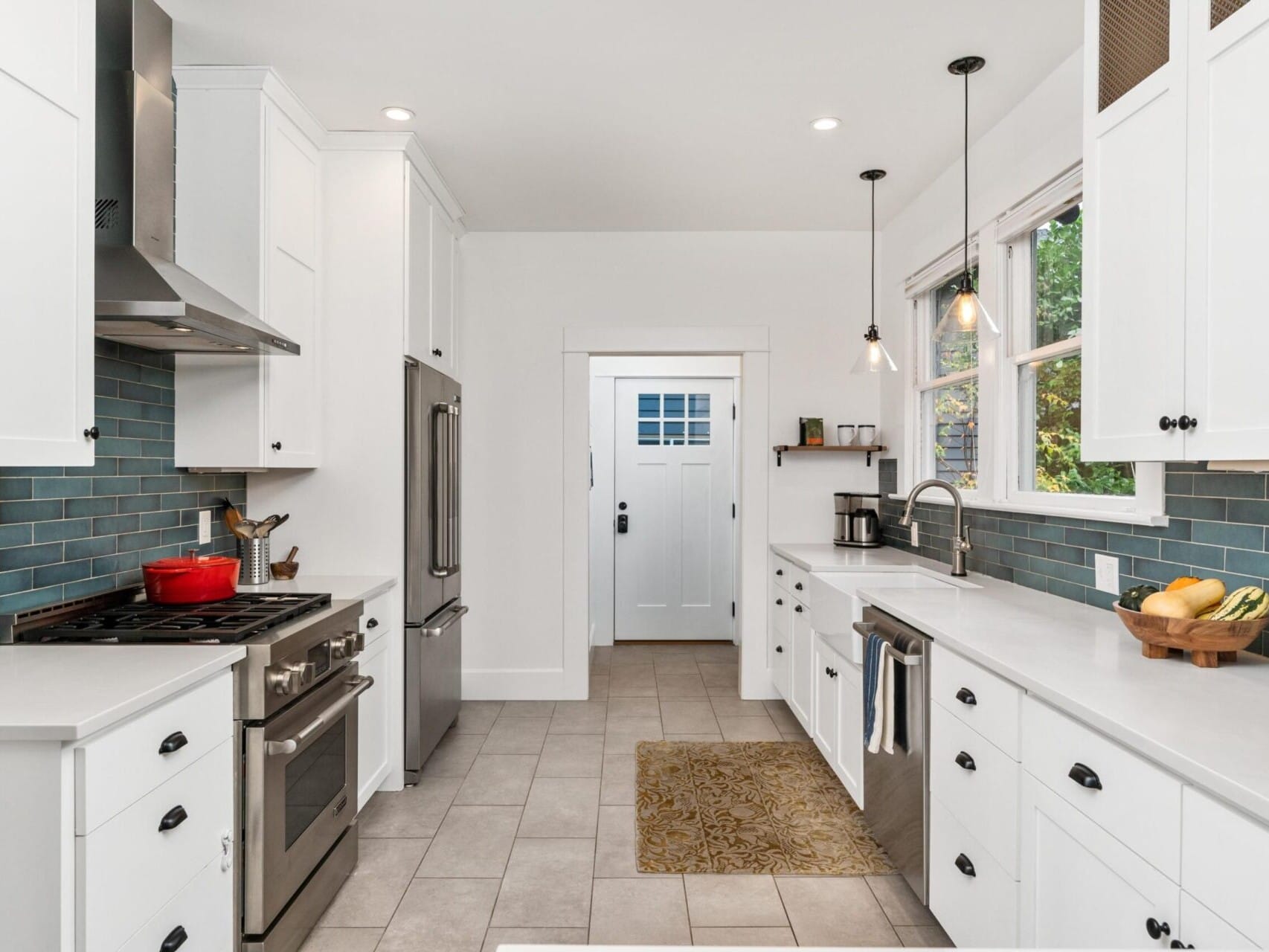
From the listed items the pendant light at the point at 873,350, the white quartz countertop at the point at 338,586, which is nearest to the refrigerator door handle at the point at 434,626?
the white quartz countertop at the point at 338,586

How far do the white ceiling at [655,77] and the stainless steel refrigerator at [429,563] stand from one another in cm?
108

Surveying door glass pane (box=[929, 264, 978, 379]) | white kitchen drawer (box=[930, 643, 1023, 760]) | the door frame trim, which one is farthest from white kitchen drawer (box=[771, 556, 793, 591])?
white kitchen drawer (box=[930, 643, 1023, 760])

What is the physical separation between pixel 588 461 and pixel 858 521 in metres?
1.59

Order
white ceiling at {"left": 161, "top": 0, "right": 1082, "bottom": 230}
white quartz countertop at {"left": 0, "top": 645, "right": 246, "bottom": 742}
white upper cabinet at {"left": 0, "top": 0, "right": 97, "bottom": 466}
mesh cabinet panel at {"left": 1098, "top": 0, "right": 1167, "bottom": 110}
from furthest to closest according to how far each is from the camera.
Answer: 1. white ceiling at {"left": 161, "top": 0, "right": 1082, "bottom": 230}
2. mesh cabinet panel at {"left": 1098, "top": 0, "right": 1167, "bottom": 110}
3. white upper cabinet at {"left": 0, "top": 0, "right": 97, "bottom": 466}
4. white quartz countertop at {"left": 0, "top": 645, "right": 246, "bottom": 742}

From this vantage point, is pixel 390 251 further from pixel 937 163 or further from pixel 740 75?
pixel 937 163

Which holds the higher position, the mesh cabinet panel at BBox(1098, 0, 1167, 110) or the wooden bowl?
the mesh cabinet panel at BBox(1098, 0, 1167, 110)

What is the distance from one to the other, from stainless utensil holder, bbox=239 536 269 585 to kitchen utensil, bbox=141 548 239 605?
456 millimetres

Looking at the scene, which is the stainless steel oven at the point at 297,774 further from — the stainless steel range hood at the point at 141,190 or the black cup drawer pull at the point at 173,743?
the stainless steel range hood at the point at 141,190

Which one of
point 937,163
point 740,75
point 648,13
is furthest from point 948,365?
point 648,13

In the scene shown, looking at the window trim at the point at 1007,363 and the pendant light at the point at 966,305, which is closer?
the pendant light at the point at 966,305

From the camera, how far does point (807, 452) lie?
14.6ft

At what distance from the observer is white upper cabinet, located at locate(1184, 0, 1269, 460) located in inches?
52.7

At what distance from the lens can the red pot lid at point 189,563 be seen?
236cm

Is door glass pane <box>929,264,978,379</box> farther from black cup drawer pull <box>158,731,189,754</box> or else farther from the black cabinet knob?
black cup drawer pull <box>158,731,189,754</box>
